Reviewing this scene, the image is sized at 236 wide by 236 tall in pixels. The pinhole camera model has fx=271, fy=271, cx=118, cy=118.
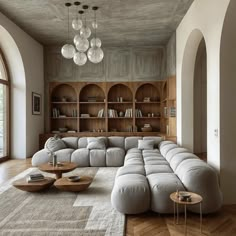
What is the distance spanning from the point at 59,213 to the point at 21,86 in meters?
4.98

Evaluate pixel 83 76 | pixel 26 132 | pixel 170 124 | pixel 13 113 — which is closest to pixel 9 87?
pixel 13 113

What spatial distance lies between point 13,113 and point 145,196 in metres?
5.43

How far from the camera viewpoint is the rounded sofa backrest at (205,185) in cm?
349

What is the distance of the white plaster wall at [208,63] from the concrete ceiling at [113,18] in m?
0.49

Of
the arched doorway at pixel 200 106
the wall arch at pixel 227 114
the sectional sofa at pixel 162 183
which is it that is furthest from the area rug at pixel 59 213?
the arched doorway at pixel 200 106

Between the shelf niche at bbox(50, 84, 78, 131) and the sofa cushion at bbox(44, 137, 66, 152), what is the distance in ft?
6.78

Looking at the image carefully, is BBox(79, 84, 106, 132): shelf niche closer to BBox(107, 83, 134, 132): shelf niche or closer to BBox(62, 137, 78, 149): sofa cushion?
BBox(107, 83, 134, 132): shelf niche

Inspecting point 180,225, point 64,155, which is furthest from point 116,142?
point 180,225

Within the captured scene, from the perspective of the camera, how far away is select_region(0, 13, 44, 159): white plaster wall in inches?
283

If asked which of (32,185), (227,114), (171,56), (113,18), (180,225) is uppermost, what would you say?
(113,18)

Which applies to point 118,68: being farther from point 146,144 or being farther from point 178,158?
point 178,158

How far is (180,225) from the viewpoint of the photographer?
3.19 meters

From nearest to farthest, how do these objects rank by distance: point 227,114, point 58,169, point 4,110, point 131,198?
point 131,198, point 227,114, point 58,169, point 4,110

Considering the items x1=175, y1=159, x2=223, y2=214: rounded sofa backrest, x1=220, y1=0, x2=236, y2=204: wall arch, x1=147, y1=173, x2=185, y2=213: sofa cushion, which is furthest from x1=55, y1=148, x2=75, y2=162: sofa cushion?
x1=220, y1=0, x2=236, y2=204: wall arch
